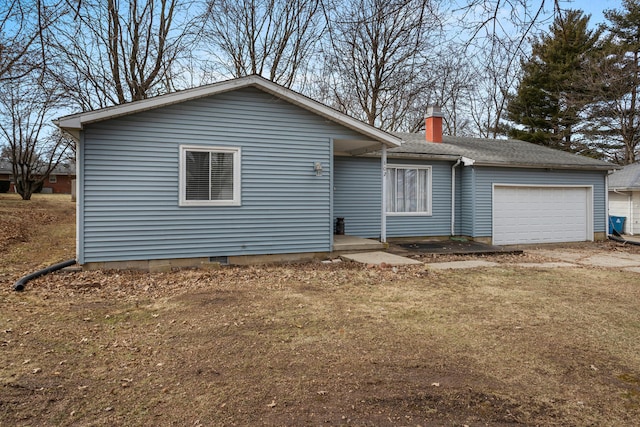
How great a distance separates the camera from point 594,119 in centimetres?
2434

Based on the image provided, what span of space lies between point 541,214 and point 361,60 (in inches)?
328

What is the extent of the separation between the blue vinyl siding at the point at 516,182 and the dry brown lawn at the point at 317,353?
5.61 m

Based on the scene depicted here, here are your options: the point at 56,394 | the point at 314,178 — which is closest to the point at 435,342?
the point at 56,394

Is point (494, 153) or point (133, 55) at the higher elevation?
point (133, 55)

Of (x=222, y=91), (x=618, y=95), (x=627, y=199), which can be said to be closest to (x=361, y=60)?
(x=222, y=91)

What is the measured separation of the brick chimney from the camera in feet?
48.7

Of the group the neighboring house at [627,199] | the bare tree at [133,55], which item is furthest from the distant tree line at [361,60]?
the neighboring house at [627,199]

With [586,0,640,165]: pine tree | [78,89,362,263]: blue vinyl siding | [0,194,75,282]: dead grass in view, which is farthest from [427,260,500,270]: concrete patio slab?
[586,0,640,165]: pine tree

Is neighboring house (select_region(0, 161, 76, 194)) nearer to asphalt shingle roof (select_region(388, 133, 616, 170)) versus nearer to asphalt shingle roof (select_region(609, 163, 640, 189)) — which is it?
asphalt shingle roof (select_region(388, 133, 616, 170))

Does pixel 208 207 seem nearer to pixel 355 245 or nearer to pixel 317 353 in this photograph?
pixel 355 245

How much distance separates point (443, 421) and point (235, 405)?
1454mm

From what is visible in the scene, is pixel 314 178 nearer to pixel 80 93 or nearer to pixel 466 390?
pixel 466 390

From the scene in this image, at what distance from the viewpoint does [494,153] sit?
45.1 feet

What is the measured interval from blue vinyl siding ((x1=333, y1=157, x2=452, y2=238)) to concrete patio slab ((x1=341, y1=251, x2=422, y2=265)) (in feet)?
7.70
